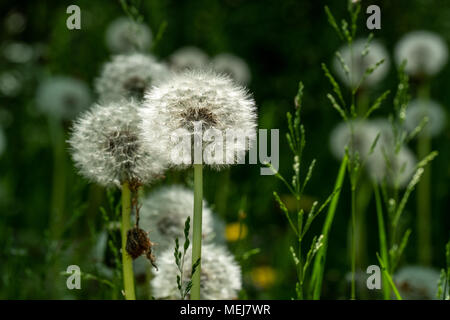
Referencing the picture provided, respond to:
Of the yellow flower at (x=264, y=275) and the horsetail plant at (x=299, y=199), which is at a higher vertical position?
the horsetail plant at (x=299, y=199)

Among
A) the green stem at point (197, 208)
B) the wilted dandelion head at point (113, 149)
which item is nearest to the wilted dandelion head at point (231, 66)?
the wilted dandelion head at point (113, 149)

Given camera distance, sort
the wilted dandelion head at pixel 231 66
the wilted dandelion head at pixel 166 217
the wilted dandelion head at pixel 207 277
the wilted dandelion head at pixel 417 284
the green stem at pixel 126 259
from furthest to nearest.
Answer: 1. the wilted dandelion head at pixel 231 66
2. the wilted dandelion head at pixel 417 284
3. the wilted dandelion head at pixel 166 217
4. the wilted dandelion head at pixel 207 277
5. the green stem at pixel 126 259

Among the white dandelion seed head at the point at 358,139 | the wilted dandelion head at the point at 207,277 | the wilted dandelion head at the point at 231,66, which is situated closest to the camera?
the wilted dandelion head at the point at 207,277

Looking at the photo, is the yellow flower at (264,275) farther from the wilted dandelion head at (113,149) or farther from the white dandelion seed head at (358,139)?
the wilted dandelion head at (113,149)

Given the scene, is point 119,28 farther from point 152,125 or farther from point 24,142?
point 152,125

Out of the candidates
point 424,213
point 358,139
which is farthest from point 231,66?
point 424,213

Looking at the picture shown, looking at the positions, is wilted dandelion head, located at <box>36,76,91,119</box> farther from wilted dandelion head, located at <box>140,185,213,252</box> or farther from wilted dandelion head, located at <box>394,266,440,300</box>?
wilted dandelion head, located at <box>394,266,440,300</box>
